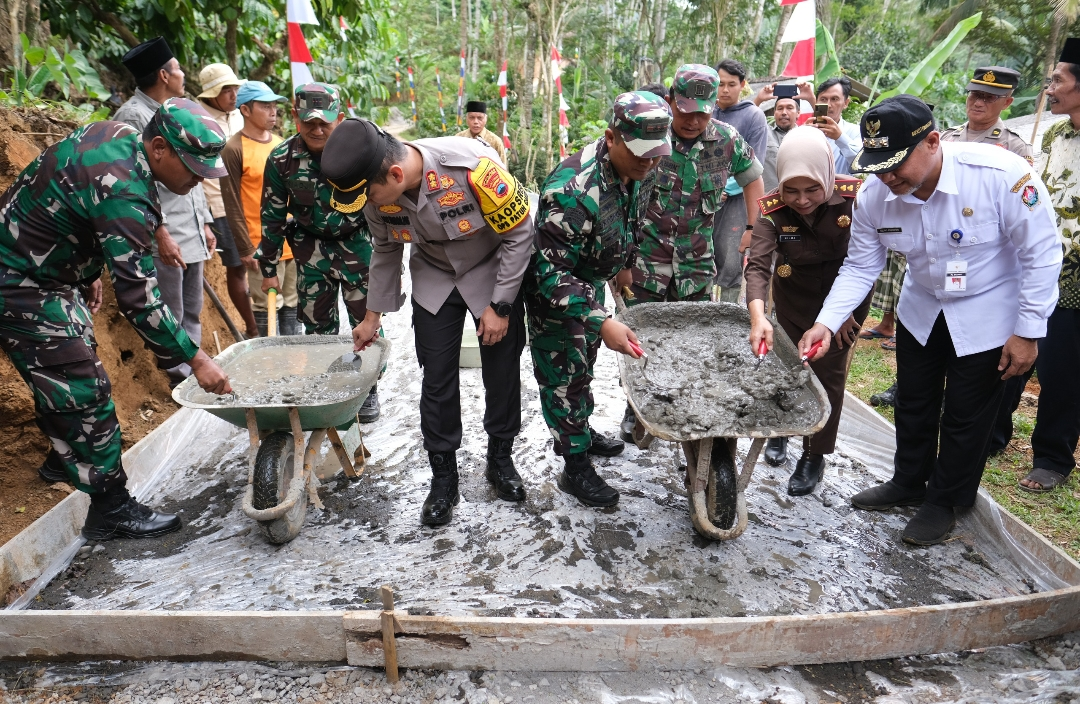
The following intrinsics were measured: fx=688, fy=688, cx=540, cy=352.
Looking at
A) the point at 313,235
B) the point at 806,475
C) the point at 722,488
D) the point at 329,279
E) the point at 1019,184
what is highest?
the point at 1019,184

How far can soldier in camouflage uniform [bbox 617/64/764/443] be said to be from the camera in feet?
11.2

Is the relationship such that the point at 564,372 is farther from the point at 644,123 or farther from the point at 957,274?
the point at 957,274

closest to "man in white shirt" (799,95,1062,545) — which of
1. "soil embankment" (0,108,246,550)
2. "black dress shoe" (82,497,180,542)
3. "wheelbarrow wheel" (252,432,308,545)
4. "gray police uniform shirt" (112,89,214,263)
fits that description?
"wheelbarrow wheel" (252,432,308,545)

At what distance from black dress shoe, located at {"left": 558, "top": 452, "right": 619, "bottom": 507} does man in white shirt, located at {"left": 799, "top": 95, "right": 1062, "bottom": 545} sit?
1097 mm

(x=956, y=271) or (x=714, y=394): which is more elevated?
(x=956, y=271)

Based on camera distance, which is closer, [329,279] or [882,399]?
[329,279]

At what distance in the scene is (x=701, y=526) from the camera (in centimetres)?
271

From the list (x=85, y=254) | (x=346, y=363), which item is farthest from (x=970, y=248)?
(x=85, y=254)

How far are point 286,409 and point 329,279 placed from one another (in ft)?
4.55

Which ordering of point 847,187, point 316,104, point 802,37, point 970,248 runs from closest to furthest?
point 970,248
point 847,187
point 316,104
point 802,37

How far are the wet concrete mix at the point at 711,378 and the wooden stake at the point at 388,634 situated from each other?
41.5 inches

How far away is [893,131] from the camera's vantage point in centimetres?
241

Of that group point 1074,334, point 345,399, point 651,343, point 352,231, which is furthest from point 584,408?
point 1074,334

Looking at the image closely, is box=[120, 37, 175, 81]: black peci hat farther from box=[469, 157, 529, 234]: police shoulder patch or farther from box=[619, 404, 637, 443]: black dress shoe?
box=[619, 404, 637, 443]: black dress shoe
